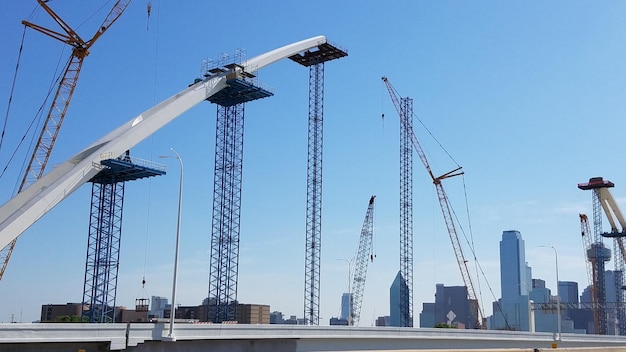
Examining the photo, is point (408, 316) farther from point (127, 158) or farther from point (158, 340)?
point (158, 340)

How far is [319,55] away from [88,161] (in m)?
42.9

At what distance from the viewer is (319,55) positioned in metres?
112

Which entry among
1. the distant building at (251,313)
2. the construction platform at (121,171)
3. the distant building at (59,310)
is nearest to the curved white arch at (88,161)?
the construction platform at (121,171)

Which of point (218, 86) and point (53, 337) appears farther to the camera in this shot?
point (218, 86)

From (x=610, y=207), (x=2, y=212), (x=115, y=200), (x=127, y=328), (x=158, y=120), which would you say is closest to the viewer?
(x=127, y=328)

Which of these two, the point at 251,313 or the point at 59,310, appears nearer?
the point at 251,313

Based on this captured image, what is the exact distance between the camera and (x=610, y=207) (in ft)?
611

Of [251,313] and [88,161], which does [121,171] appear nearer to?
[88,161]

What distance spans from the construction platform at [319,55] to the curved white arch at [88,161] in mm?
Result: 11910

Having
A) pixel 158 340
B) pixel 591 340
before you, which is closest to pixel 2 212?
pixel 158 340

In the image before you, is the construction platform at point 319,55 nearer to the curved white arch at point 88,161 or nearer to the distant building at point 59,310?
the curved white arch at point 88,161

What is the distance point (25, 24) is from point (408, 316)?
91944 millimetres

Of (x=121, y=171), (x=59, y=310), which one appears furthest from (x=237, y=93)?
(x=59, y=310)

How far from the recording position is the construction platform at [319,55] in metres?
111
